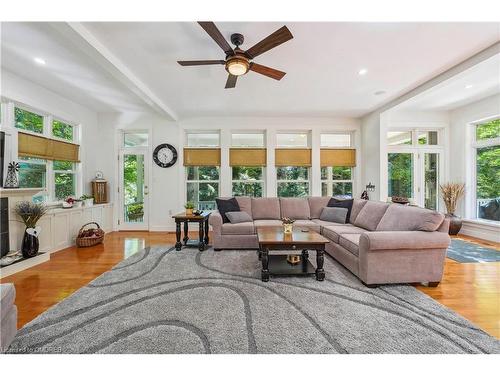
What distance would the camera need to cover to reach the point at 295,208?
15.0 ft

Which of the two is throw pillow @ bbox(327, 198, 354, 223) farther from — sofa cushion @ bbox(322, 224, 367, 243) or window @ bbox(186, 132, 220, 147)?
window @ bbox(186, 132, 220, 147)

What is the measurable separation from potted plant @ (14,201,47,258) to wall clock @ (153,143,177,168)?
249cm

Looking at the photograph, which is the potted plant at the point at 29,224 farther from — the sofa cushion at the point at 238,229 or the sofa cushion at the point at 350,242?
the sofa cushion at the point at 350,242

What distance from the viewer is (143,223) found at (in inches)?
216

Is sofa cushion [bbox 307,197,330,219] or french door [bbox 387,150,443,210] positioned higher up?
french door [bbox 387,150,443,210]

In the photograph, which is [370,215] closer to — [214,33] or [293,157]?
[293,157]

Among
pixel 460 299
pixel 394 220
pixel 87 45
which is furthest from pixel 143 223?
pixel 460 299

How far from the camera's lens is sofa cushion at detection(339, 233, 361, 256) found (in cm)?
271

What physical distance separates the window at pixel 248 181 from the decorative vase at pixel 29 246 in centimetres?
375

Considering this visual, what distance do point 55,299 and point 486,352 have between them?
3.65 meters

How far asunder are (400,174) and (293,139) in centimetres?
278

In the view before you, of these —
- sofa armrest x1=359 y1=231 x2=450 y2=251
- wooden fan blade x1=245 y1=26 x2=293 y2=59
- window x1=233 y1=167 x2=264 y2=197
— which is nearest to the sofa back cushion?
sofa armrest x1=359 y1=231 x2=450 y2=251

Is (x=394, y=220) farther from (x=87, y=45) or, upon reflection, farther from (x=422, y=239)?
(x=87, y=45)

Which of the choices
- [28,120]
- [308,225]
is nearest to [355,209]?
[308,225]
